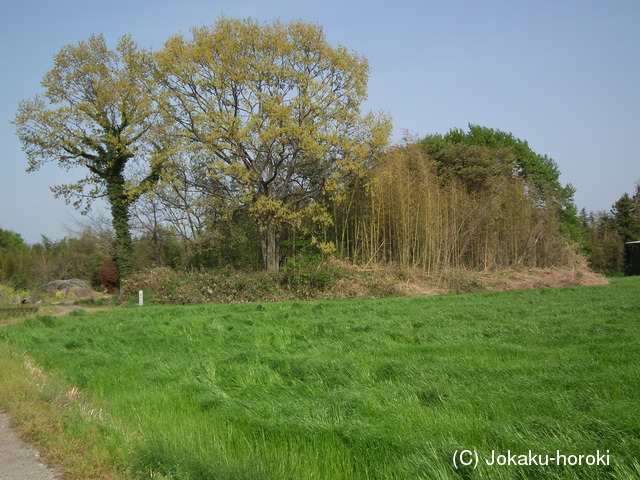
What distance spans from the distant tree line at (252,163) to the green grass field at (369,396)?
1397cm

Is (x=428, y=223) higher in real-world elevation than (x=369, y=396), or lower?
higher

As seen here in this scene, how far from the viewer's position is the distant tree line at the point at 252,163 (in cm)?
2253

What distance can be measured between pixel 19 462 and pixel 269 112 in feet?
62.9

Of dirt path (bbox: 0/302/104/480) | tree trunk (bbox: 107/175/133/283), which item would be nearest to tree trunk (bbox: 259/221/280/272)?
tree trunk (bbox: 107/175/133/283)

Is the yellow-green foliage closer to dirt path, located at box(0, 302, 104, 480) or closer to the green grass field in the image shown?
the green grass field

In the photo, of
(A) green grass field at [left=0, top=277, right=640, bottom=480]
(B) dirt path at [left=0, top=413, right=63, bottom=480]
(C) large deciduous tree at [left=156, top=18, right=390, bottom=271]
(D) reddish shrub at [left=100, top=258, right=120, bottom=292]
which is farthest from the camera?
(D) reddish shrub at [left=100, top=258, right=120, bottom=292]

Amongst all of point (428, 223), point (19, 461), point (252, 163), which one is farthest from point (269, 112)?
point (19, 461)

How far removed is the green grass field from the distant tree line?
13967mm

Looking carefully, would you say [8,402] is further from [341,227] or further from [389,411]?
[341,227]

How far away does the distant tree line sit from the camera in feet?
73.9

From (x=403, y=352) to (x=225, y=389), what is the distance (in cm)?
241

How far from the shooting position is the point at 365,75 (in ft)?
79.0

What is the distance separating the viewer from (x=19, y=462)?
12.8ft

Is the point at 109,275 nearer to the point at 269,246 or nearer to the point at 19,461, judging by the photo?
the point at 269,246
